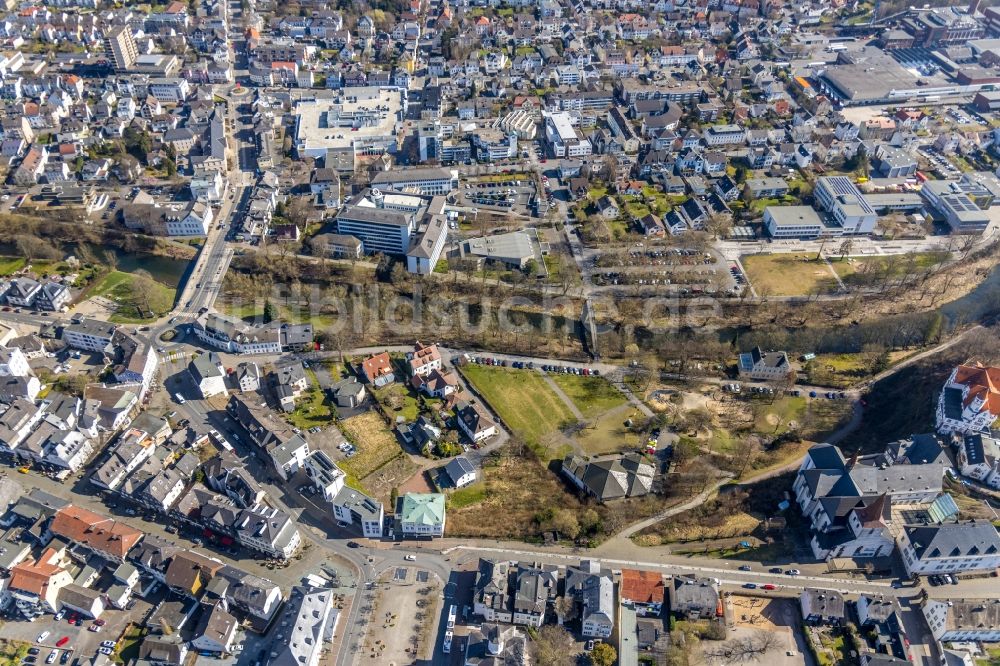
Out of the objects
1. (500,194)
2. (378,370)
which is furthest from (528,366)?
(500,194)

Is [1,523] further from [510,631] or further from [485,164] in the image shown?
[485,164]

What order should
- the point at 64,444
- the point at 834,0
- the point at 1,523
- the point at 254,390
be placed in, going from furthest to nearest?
the point at 834,0
the point at 254,390
the point at 64,444
the point at 1,523

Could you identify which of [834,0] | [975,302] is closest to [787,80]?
[834,0]

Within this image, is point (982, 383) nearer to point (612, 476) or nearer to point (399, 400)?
point (612, 476)

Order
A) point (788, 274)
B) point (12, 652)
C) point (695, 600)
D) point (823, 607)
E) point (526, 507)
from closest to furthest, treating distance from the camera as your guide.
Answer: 1. point (12, 652)
2. point (823, 607)
3. point (695, 600)
4. point (526, 507)
5. point (788, 274)

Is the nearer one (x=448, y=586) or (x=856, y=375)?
(x=448, y=586)

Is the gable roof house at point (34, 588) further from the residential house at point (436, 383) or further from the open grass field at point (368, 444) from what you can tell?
the residential house at point (436, 383)

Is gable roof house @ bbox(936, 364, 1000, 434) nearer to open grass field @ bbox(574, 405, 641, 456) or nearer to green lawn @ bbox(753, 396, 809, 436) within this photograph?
green lawn @ bbox(753, 396, 809, 436)
